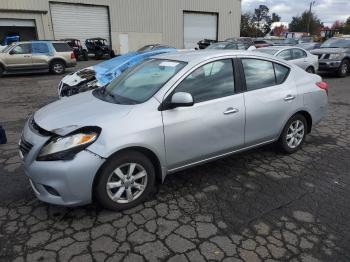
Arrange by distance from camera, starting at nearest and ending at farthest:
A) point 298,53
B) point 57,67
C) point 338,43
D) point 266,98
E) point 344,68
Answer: point 266,98
point 298,53
point 344,68
point 338,43
point 57,67

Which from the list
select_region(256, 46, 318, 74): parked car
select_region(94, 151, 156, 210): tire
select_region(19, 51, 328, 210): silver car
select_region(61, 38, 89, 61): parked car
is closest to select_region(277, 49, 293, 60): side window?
select_region(256, 46, 318, 74): parked car

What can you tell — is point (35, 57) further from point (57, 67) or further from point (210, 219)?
point (210, 219)

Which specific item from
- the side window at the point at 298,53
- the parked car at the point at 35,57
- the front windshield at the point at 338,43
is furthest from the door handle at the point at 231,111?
the parked car at the point at 35,57

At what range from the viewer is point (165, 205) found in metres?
3.52

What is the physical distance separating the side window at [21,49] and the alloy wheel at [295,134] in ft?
45.0

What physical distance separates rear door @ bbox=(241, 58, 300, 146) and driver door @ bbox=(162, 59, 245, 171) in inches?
7.2

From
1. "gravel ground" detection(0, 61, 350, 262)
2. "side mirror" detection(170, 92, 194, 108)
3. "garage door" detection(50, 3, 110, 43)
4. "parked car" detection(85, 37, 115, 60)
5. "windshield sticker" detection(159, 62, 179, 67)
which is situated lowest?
"gravel ground" detection(0, 61, 350, 262)

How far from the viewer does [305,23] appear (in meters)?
87.5

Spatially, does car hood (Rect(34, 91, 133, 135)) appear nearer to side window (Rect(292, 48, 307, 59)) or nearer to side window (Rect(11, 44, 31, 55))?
side window (Rect(292, 48, 307, 59))

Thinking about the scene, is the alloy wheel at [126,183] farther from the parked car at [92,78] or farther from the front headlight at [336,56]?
the front headlight at [336,56]

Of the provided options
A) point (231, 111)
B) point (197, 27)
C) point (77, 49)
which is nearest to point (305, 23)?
point (197, 27)

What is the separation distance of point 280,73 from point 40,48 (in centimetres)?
1362

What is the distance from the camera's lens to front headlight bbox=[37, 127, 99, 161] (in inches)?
117

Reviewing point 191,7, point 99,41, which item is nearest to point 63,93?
point 99,41
